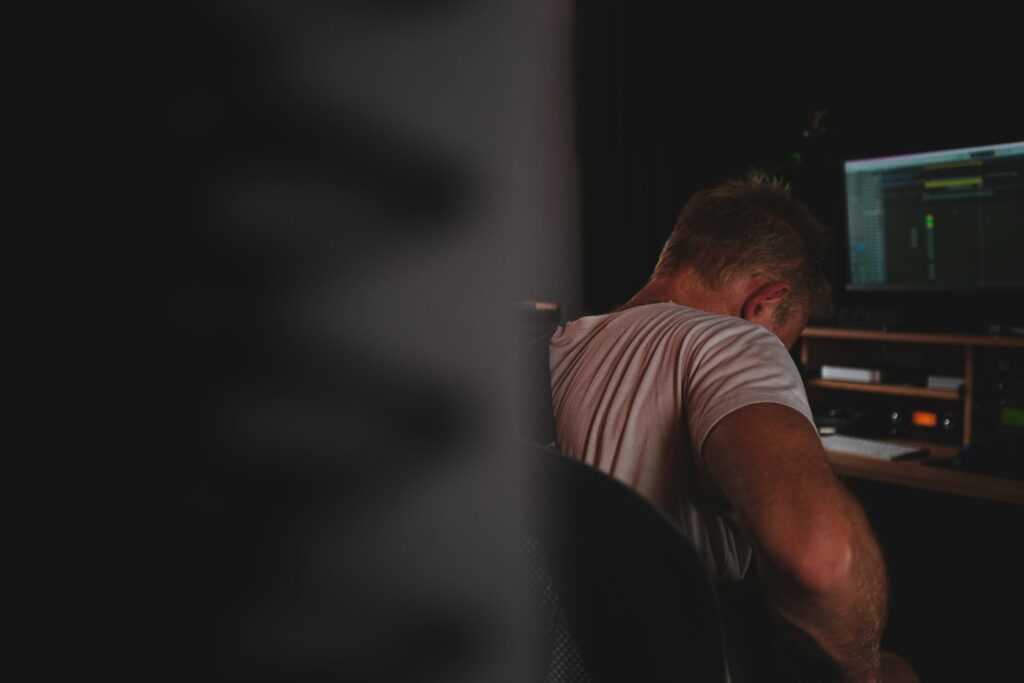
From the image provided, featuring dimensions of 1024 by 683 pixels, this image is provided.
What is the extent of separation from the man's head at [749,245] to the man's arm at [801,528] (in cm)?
50

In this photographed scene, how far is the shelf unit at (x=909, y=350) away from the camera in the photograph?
1951mm

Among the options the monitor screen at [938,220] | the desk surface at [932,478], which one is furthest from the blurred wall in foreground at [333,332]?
the monitor screen at [938,220]

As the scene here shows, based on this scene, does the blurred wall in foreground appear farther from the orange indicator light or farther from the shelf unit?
the orange indicator light

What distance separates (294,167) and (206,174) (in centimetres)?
3

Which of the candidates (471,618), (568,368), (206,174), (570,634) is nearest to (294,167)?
(206,174)

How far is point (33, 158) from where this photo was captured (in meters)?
0.23

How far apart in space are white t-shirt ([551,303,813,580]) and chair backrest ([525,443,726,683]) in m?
0.39

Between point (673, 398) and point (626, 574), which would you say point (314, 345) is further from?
point (673, 398)

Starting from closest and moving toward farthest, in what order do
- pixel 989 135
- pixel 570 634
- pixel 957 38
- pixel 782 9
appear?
1. pixel 570 634
2. pixel 989 135
3. pixel 957 38
4. pixel 782 9

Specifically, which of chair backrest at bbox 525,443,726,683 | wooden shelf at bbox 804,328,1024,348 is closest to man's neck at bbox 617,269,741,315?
chair backrest at bbox 525,443,726,683

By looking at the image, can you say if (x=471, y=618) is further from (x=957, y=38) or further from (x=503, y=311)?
(x=957, y=38)

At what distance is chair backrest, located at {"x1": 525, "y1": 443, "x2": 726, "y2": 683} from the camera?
0.36 m

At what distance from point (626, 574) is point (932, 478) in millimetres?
1653

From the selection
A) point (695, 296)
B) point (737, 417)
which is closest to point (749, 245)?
point (695, 296)
